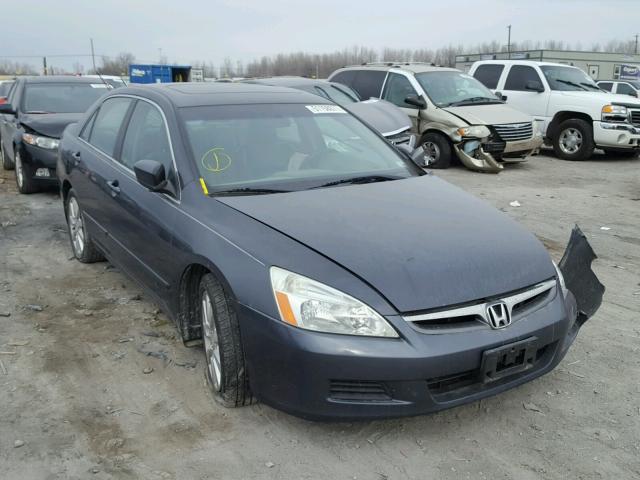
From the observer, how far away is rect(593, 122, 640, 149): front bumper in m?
12.0

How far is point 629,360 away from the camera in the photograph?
12.3 feet

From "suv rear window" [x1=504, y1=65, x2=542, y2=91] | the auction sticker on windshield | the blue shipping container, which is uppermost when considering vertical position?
the blue shipping container

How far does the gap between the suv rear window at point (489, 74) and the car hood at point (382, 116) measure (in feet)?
14.1

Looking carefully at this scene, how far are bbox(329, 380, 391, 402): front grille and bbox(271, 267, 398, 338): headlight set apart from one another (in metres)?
0.23

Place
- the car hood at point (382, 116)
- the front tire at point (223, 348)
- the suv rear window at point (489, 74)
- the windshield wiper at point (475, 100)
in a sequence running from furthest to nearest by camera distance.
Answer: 1. the suv rear window at point (489, 74)
2. the windshield wiper at point (475, 100)
3. the car hood at point (382, 116)
4. the front tire at point (223, 348)

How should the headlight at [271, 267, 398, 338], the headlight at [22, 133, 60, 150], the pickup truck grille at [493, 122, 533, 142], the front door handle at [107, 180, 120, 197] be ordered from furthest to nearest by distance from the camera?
the pickup truck grille at [493, 122, 533, 142], the headlight at [22, 133, 60, 150], the front door handle at [107, 180, 120, 197], the headlight at [271, 267, 398, 338]

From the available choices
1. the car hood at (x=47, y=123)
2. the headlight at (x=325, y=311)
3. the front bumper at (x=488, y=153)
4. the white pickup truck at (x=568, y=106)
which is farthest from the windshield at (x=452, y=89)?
the headlight at (x=325, y=311)

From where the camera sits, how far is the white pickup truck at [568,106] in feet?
39.5

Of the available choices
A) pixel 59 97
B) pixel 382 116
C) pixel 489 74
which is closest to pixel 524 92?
pixel 489 74

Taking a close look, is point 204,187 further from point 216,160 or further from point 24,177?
point 24,177

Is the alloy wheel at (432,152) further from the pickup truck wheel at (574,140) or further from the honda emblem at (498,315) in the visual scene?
the honda emblem at (498,315)

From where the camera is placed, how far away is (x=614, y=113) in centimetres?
1188

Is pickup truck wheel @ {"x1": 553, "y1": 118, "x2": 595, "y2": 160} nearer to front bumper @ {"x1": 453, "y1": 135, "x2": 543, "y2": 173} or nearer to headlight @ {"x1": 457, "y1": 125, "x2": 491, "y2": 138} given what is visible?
front bumper @ {"x1": 453, "y1": 135, "x2": 543, "y2": 173}

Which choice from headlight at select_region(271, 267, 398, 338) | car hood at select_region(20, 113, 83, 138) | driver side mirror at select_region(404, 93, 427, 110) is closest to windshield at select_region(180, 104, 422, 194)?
headlight at select_region(271, 267, 398, 338)
